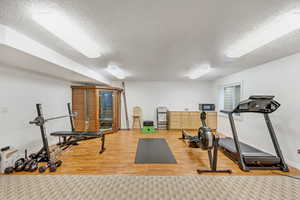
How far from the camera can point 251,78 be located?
153 inches

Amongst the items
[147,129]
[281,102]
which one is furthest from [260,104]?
[147,129]

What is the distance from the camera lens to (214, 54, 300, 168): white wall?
2703mm

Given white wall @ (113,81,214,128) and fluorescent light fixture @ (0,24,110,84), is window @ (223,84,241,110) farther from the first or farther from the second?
fluorescent light fixture @ (0,24,110,84)

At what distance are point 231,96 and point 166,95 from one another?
2737 mm

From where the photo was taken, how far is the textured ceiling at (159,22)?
1.29 meters

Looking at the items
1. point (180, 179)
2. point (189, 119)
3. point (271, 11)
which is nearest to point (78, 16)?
point (271, 11)

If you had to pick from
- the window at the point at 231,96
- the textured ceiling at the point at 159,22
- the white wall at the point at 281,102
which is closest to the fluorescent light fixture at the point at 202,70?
the textured ceiling at the point at 159,22

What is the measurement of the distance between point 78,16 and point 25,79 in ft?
9.45

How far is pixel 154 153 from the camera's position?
11.3ft

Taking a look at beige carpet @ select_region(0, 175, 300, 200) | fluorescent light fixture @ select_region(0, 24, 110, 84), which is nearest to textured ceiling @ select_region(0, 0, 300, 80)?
fluorescent light fixture @ select_region(0, 24, 110, 84)

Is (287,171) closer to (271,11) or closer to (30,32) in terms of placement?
(271,11)

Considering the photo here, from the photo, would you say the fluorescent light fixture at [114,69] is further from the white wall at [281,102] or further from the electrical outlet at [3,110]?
the white wall at [281,102]

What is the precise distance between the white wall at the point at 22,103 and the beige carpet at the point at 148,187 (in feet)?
3.23

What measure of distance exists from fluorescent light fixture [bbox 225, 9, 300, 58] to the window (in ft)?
9.78
